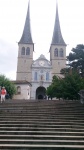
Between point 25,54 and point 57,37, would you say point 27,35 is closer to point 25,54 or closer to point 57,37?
point 25,54

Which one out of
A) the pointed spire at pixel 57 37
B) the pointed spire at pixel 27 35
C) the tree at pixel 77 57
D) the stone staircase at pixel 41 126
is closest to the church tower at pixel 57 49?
the pointed spire at pixel 57 37

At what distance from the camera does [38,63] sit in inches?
2199

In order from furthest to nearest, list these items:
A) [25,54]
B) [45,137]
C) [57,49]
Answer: [57,49], [25,54], [45,137]

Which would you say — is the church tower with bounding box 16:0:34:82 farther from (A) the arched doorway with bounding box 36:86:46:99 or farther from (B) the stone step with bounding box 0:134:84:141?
(B) the stone step with bounding box 0:134:84:141

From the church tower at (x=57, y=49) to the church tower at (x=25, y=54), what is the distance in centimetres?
556

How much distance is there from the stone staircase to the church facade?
38400 mm

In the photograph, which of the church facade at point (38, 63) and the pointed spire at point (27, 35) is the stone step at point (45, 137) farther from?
the pointed spire at point (27, 35)

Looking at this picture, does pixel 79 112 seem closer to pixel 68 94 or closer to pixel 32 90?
pixel 68 94

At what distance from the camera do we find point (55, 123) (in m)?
10.3

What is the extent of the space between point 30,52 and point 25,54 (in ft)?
4.59

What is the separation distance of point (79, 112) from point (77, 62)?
63.4 feet

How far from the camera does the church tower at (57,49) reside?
192ft

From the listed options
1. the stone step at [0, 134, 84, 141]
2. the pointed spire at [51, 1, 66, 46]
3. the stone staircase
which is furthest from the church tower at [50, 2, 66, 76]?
the stone step at [0, 134, 84, 141]

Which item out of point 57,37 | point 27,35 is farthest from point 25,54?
point 57,37
